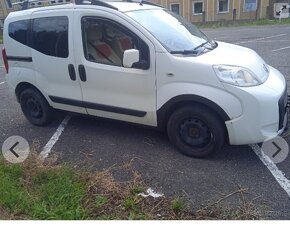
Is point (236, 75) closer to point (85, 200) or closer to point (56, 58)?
point (85, 200)

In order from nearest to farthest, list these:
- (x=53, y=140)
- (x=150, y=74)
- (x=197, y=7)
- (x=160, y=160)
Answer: (x=150, y=74) → (x=160, y=160) → (x=53, y=140) → (x=197, y=7)

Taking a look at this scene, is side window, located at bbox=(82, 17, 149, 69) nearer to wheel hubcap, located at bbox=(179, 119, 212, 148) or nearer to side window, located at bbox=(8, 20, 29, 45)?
wheel hubcap, located at bbox=(179, 119, 212, 148)

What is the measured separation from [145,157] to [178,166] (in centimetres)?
45

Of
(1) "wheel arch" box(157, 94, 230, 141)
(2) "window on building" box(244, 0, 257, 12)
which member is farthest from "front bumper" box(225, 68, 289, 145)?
(2) "window on building" box(244, 0, 257, 12)

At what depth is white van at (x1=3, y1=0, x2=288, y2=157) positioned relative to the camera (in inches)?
124

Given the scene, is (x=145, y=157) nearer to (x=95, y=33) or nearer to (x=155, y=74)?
(x=155, y=74)

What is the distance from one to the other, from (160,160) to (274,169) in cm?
129

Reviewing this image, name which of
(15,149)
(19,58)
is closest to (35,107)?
(19,58)

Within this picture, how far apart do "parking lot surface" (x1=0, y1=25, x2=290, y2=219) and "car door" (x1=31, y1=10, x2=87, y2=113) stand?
503 millimetres

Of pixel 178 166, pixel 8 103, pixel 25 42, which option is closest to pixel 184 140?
pixel 178 166

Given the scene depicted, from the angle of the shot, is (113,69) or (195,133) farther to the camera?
(113,69)

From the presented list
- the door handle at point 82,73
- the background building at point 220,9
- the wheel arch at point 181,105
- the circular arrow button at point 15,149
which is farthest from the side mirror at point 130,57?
the background building at point 220,9

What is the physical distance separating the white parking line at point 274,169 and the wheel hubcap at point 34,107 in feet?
10.7

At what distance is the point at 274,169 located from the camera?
3.24 m
